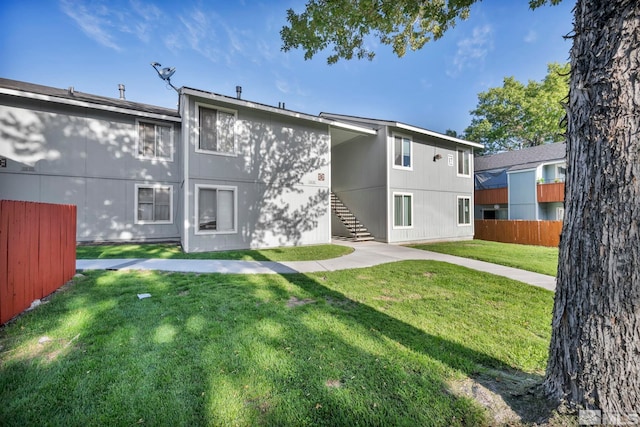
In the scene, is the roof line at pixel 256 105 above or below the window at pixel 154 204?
above

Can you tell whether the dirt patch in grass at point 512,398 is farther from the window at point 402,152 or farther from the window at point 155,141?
the window at point 155,141

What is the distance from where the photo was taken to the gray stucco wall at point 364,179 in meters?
12.4

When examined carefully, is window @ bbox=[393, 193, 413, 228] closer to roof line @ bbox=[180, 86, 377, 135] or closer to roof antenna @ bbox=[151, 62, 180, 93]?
roof line @ bbox=[180, 86, 377, 135]

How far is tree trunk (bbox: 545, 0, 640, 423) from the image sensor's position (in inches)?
64.2

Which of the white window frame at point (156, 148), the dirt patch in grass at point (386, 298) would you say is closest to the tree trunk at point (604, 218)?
the dirt patch in grass at point (386, 298)

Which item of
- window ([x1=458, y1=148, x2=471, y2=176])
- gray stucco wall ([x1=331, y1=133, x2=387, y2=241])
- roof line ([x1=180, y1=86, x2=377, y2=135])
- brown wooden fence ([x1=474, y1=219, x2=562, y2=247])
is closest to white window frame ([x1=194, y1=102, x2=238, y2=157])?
roof line ([x1=180, y1=86, x2=377, y2=135])

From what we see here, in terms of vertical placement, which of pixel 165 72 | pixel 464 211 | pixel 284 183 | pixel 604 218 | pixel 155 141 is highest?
pixel 165 72

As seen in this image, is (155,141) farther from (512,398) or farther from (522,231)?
(522,231)

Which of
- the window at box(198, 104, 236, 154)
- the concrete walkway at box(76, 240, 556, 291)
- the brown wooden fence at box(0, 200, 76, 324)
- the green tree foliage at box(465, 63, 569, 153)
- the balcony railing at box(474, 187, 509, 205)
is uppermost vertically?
the green tree foliage at box(465, 63, 569, 153)

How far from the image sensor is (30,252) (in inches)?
151

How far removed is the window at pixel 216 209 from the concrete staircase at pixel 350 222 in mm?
5854

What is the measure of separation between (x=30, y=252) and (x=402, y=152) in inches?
498

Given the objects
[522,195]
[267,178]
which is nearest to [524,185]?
[522,195]

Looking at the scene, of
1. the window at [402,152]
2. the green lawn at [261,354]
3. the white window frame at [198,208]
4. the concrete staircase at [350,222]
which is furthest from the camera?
the concrete staircase at [350,222]
